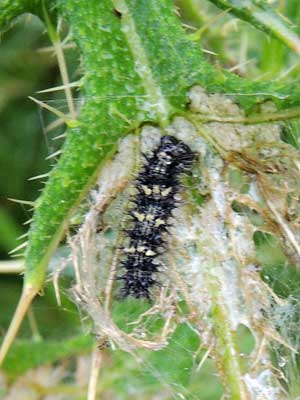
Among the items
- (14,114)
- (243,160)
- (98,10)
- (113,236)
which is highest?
(98,10)

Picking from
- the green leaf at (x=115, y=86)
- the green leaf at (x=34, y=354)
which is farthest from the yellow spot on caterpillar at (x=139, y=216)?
the green leaf at (x=34, y=354)

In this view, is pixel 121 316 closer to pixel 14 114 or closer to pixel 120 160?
pixel 120 160

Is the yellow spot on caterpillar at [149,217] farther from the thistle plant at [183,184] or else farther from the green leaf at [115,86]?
the green leaf at [115,86]

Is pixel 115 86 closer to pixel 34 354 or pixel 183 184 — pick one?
pixel 183 184

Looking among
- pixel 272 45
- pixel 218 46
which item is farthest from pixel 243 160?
pixel 218 46

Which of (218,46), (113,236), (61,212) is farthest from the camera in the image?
(218,46)

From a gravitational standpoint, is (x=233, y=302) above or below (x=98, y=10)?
below

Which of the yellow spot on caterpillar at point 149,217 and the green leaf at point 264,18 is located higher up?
the green leaf at point 264,18
